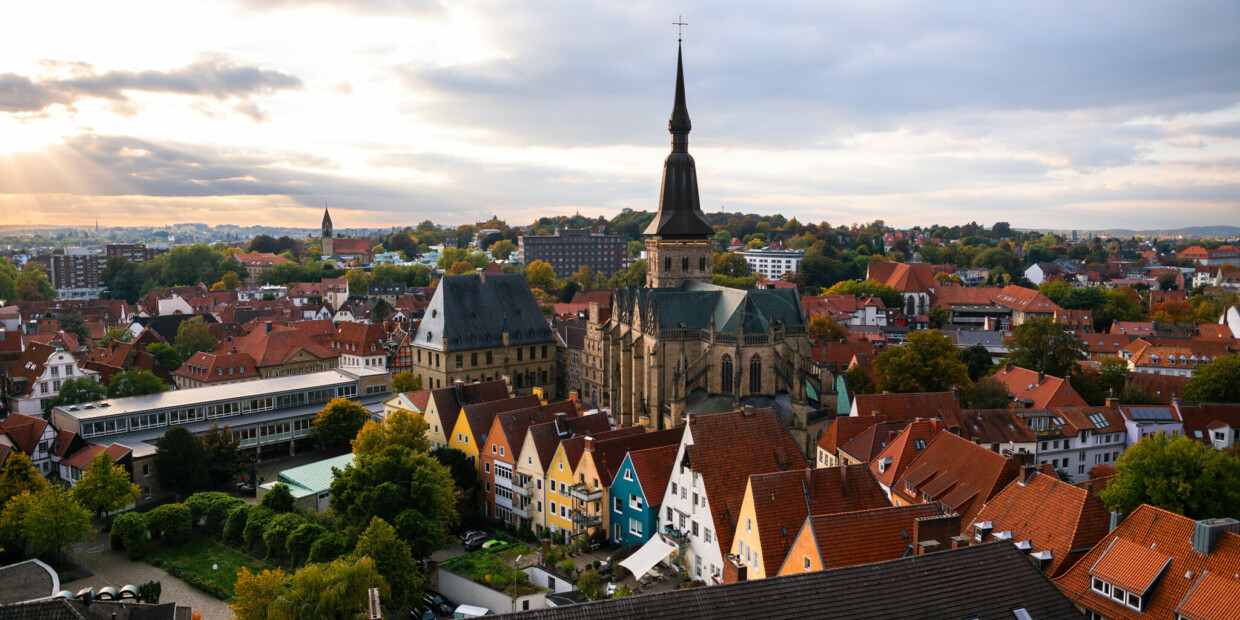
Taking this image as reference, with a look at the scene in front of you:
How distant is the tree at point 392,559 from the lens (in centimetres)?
3322

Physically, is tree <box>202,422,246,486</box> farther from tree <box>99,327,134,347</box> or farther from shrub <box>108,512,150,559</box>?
tree <box>99,327,134,347</box>

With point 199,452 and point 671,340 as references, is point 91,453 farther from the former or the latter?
point 671,340

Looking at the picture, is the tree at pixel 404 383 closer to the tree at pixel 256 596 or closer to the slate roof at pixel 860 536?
the tree at pixel 256 596

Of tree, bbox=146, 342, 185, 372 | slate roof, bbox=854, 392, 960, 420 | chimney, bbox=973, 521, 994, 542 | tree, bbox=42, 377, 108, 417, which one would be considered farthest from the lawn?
tree, bbox=146, 342, 185, 372

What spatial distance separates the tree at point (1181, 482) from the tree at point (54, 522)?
1765 inches

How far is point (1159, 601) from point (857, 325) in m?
92.1

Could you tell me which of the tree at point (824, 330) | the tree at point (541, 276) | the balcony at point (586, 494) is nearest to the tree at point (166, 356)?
the balcony at point (586, 494)

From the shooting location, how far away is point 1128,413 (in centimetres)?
5212

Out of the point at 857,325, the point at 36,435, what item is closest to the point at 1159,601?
the point at 36,435

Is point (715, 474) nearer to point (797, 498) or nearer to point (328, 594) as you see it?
point (797, 498)

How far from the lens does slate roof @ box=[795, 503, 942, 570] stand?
26078mm

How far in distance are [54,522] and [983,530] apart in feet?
131

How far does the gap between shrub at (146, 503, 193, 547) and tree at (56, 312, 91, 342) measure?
7847cm

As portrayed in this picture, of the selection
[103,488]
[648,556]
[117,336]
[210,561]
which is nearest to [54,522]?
[103,488]
